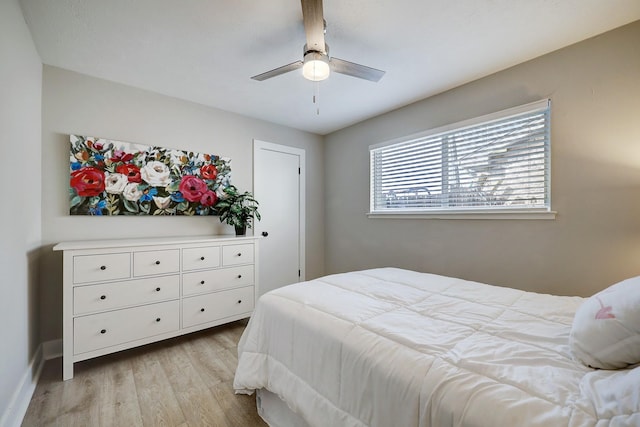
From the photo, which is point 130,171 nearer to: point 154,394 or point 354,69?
point 154,394

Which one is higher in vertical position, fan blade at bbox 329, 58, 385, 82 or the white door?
fan blade at bbox 329, 58, 385, 82

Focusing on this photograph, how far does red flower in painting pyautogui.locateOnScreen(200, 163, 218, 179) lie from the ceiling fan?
1.43 metres

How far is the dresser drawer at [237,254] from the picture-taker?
2.67 meters

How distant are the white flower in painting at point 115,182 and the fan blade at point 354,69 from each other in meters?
2.11

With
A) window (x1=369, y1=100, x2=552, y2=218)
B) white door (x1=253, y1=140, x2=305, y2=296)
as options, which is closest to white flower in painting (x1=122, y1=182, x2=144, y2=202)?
white door (x1=253, y1=140, x2=305, y2=296)

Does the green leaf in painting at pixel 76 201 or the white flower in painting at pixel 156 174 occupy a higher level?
the white flower in painting at pixel 156 174

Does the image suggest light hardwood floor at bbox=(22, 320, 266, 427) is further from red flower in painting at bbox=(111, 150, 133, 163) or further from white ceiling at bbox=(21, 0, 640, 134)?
white ceiling at bbox=(21, 0, 640, 134)

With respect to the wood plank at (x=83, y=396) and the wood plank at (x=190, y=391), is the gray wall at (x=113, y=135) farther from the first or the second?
the wood plank at (x=190, y=391)

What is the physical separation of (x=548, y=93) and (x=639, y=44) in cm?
48

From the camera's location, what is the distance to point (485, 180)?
8.05ft

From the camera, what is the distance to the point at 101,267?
202 centimetres

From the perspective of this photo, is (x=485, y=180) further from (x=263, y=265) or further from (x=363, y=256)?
(x=263, y=265)

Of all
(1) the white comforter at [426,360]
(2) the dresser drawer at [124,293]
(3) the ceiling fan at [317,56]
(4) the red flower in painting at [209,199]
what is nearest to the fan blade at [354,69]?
(3) the ceiling fan at [317,56]

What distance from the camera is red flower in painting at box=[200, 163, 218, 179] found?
2.95 meters
